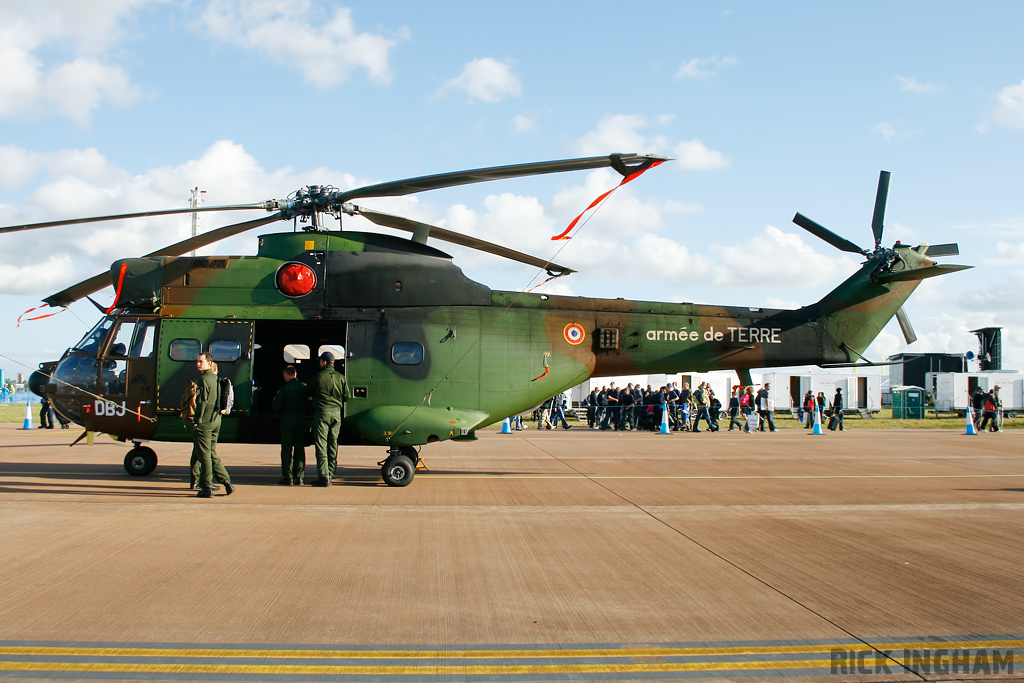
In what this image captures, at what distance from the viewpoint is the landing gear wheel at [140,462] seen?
11.0m

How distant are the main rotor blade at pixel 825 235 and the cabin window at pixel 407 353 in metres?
8.05

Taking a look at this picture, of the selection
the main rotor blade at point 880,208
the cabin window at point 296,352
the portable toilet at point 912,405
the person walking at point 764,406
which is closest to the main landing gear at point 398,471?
the cabin window at point 296,352

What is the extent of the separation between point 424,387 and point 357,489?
180cm

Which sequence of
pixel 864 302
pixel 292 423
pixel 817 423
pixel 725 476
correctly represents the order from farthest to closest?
pixel 817 423 < pixel 864 302 < pixel 725 476 < pixel 292 423

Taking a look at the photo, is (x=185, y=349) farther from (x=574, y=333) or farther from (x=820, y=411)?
(x=820, y=411)

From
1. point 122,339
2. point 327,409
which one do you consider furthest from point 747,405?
point 122,339

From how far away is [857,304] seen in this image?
12.9 metres

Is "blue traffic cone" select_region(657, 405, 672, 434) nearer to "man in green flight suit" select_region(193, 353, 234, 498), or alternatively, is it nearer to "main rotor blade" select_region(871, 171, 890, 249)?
"main rotor blade" select_region(871, 171, 890, 249)

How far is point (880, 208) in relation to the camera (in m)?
13.3

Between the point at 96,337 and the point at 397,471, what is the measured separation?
5008mm

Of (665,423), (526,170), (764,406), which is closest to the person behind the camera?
(526,170)

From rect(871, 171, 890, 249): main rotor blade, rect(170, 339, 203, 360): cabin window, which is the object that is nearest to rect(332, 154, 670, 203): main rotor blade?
rect(170, 339, 203, 360): cabin window

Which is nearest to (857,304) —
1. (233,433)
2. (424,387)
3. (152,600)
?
(424,387)

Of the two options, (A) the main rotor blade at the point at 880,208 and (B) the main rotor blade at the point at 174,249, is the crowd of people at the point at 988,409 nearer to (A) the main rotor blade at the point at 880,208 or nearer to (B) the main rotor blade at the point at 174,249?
(A) the main rotor blade at the point at 880,208
